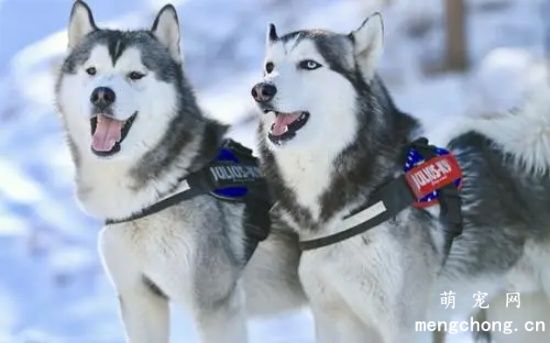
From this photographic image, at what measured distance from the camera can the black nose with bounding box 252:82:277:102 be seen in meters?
3.74

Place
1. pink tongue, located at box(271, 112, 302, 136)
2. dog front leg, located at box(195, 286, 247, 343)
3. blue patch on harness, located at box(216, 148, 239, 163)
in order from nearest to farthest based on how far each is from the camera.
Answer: pink tongue, located at box(271, 112, 302, 136) → dog front leg, located at box(195, 286, 247, 343) → blue patch on harness, located at box(216, 148, 239, 163)

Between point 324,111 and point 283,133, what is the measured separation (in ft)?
0.56

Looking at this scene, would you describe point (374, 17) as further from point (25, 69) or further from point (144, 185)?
point (25, 69)

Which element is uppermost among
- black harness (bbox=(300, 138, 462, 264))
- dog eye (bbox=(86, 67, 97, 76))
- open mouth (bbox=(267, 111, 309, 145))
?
dog eye (bbox=(86, 67, 97, 76))

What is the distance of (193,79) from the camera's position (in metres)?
9.94

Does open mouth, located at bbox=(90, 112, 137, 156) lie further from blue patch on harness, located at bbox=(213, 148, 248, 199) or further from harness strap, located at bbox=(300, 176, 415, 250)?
harness strap, located at bbox=(300, 176, 415, 250)

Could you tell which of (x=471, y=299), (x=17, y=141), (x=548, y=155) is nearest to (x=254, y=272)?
(x=471, y=299)

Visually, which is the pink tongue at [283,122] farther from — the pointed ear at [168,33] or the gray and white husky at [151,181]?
the pointed ear at [168,33]

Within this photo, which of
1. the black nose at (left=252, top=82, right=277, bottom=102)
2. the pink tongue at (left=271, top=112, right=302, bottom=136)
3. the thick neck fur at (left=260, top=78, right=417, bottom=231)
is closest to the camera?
the black nose at (left=252, top=82, right=277, bottom=102)

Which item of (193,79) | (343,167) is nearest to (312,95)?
(343,167)

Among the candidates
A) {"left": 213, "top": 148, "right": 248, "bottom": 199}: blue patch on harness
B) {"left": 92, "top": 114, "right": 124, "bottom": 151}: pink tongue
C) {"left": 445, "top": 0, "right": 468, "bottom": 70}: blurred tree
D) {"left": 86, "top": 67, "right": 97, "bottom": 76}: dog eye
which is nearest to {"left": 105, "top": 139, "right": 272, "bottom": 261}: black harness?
{"left": 213, "top": 148, "right": 248, "bottom": 199}: blue patch on harness

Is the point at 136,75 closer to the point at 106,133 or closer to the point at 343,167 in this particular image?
the point at 106,133

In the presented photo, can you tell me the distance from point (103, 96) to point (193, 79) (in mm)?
6066

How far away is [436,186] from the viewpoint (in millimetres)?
4066
